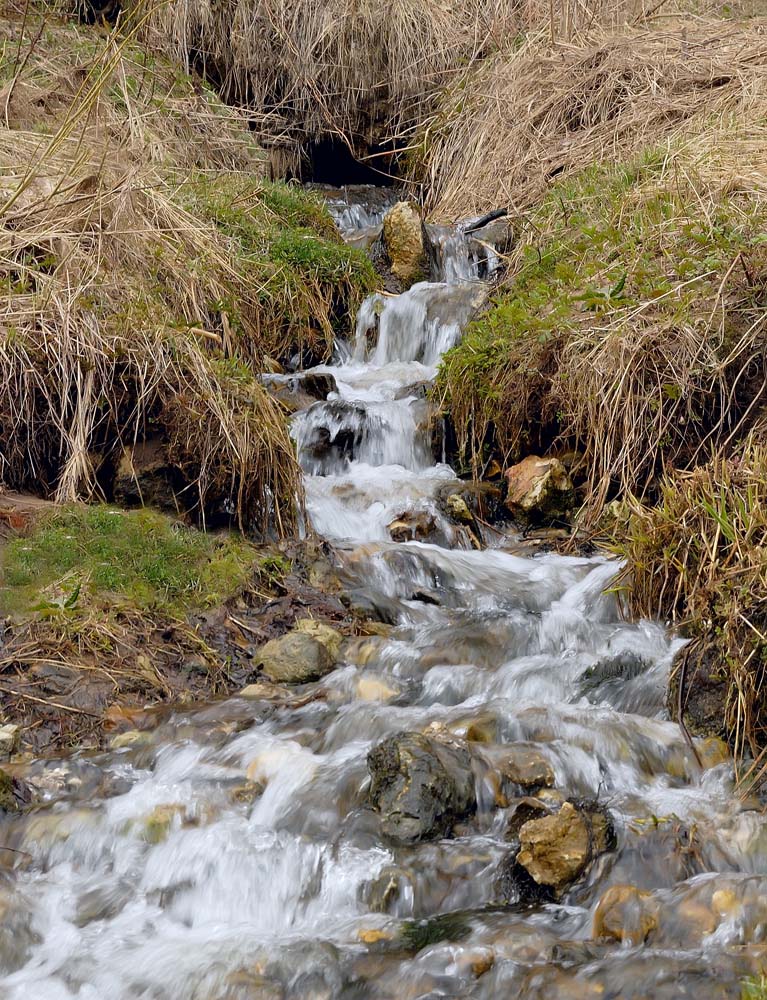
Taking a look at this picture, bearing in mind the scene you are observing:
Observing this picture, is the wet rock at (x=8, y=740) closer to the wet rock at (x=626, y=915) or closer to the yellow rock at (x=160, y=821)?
the yellow rock at (x=160, y=821)

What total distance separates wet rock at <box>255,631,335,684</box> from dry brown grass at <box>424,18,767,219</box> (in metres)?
4.71

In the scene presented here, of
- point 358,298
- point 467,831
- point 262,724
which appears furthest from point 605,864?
point 358,298

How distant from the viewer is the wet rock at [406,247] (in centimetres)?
736

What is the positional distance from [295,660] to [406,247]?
427 centimetres

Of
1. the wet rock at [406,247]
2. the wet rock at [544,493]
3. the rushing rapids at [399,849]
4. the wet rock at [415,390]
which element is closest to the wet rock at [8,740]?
the rushing rapids at [399,849]

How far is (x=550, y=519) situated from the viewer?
5.10 m

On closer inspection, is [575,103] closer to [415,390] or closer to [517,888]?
[415,390]

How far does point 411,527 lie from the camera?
5027 millimetres

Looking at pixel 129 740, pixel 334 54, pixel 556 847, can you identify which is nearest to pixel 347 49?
pixel 334 54

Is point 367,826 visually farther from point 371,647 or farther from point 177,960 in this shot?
point 371,647

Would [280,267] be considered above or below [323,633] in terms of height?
above

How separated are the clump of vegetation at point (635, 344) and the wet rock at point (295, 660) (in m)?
1.62

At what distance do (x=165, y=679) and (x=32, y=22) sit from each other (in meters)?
6.54

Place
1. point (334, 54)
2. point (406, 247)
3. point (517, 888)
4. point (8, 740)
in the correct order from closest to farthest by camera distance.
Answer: point (517, 888)
point (8, 740)
point (406, 247)
point (334, 54)
